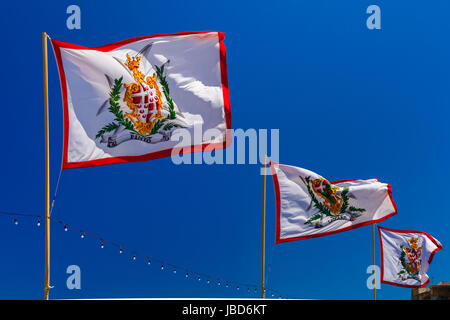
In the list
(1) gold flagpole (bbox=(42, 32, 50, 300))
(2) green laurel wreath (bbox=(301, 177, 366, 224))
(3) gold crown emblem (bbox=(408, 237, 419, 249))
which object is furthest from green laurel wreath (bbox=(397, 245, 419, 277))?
(1) gold flagpole (bbox=(42, 32, 50, 300))

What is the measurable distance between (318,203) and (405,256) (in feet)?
45.3

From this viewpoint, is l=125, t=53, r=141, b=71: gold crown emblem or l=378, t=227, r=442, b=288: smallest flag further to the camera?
l=378, t=227, r=442, b=288: smallest flag

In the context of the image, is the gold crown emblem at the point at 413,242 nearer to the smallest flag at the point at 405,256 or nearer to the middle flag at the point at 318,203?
the smallest flag at the point at 405,256

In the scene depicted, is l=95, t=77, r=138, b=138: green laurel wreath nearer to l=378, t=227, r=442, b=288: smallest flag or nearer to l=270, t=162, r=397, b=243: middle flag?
l=270, t=162, r=397, b=243: middle flag

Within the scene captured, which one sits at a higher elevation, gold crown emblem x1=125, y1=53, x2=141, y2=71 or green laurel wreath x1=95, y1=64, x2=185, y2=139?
gold crown emblem x1=125, y1=53, x2=141, y2=71

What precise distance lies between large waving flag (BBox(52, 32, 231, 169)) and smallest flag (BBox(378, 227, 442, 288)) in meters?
20.8

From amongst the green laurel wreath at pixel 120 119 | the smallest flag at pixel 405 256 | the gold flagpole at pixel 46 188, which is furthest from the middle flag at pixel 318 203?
the smallest flag at pixel 405 256

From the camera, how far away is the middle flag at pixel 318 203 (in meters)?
17.1

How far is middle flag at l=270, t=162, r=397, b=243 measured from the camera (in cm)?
1709

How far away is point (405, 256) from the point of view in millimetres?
28859

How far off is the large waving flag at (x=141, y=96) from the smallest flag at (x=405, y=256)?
818 inches

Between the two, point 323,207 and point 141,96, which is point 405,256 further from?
point 141,96
